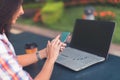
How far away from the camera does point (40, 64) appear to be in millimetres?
1298

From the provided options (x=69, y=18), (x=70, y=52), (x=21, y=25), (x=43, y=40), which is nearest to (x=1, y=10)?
(x=70, y=52)

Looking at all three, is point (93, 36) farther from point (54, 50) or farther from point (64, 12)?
point (64, 12)

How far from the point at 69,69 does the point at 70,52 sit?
0.64 ft

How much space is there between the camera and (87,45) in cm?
135

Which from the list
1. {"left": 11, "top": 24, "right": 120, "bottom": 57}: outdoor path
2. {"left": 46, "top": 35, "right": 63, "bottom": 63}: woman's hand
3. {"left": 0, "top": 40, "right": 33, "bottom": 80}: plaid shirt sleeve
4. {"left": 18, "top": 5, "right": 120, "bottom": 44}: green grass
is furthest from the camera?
{"left": 18, "top": 5, "right": 120, "bottom": 44}: green grass

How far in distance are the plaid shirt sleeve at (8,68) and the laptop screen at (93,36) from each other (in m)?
0.51

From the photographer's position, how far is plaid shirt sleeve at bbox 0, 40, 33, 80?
0.86 meters

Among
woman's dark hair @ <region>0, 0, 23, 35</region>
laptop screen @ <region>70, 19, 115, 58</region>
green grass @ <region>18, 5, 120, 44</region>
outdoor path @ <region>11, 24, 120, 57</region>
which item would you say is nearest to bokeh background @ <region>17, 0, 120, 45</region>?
green grass @ <region>18, 5, 120, 44</region>

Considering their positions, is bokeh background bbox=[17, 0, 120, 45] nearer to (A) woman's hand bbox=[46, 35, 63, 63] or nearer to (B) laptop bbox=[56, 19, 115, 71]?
(B) laptop bbox=[56, 19, 115, 71]

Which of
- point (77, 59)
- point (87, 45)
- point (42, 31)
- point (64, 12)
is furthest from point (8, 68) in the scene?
point (64, 12)

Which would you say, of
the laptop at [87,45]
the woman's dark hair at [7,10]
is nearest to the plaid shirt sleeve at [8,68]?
the woman's dark hair at [7,10]

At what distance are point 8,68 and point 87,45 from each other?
1.96 ft

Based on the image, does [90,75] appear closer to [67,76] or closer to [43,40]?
[67,76]

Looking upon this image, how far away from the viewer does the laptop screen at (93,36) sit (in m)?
1.24
